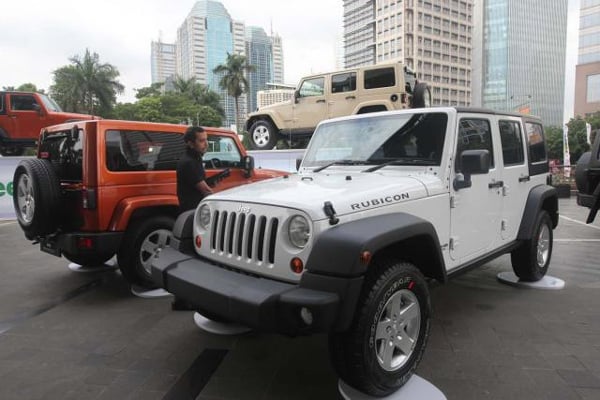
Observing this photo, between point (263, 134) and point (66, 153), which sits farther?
point (263, 134)

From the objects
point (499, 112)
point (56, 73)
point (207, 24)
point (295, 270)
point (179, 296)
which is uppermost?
point (207, 24)

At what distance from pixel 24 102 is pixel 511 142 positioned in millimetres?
12120

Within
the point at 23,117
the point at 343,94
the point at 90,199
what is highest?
the point at 343,94

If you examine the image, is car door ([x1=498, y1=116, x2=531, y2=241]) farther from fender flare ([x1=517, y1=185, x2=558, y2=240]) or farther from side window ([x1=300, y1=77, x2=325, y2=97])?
side window ([x1=300, y1=77, x2=325, y2=97])

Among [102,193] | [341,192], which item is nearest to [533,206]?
[341,192]

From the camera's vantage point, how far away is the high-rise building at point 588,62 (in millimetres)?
69688

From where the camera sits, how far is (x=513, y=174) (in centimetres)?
427

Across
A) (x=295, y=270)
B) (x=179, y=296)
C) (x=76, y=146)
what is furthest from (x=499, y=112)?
(x=76, y=146)

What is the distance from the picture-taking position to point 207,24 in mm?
75125

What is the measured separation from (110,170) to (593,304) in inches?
202

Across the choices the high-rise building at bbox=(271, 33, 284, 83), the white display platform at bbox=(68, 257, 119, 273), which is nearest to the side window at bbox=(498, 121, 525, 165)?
the white display platform at bbox=(68, 257, 119, 273)

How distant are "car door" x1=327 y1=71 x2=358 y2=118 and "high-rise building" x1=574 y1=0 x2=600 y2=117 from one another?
247 ft

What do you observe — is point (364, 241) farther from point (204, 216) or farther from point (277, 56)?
point (277, 56)

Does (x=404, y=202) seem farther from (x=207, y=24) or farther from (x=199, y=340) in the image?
(x=207, y=24)
